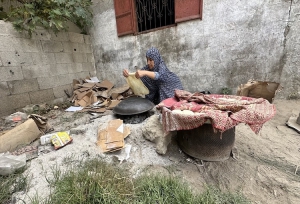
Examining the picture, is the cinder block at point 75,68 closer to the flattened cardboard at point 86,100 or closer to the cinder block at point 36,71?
the cinder block at point 36,71

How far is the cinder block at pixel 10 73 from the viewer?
294 cm

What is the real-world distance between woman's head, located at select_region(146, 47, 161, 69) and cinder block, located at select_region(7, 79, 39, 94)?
2.77 meters

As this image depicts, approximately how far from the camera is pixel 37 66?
137 inches

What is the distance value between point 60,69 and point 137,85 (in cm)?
245

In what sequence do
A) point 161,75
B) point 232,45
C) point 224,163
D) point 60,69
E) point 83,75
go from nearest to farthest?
1. point 224,163
2. point 161,75
3. point 232,45
4. point 60,69
5. point 83,75

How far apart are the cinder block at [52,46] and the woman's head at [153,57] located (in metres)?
2.67

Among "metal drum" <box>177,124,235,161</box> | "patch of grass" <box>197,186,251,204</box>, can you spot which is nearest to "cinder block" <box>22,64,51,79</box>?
"metal drum" <box>177,124,235,161</box>

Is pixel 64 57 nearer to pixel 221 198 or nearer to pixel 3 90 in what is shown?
pixel 3 90

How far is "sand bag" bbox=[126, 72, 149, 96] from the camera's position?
2812mm

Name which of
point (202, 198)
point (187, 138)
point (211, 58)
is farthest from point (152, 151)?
point (211, 58)

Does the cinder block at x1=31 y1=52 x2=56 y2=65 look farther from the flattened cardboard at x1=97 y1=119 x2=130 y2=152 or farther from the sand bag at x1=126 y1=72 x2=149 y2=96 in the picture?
the flattened cardboard at x1=97 y1=119 x2=130 y2=152

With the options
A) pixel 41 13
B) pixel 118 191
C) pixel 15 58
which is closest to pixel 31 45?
pixel 15 58

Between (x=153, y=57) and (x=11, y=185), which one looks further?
(x=153, y=57)

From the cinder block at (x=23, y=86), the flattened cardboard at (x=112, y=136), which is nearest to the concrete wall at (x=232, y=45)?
the flattened cardboard at (x=112, y=136)
